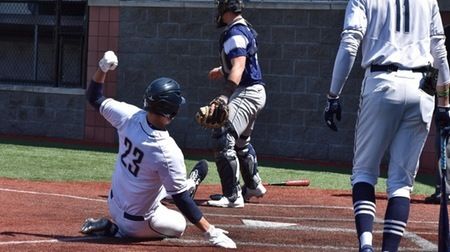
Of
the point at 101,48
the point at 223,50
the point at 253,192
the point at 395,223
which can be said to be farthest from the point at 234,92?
the point at 101,48

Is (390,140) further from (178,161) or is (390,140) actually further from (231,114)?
(231,114)

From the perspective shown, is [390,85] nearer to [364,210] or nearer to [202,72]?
[364,210]

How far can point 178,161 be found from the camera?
7047 millimetres

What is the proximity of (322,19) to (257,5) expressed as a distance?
3.98ft

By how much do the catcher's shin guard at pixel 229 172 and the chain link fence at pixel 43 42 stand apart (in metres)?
10.2

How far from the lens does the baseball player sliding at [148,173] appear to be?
23.0ft

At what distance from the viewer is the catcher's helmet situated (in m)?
7.04

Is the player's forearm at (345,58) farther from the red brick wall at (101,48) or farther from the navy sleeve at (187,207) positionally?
the red brick wall at (101,48)

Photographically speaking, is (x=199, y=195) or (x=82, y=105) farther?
(x=82, y=105)

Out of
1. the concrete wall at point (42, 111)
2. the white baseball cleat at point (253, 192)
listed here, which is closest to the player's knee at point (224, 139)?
the white baseball cleat at point (253, 192)

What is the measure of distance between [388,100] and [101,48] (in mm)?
13101

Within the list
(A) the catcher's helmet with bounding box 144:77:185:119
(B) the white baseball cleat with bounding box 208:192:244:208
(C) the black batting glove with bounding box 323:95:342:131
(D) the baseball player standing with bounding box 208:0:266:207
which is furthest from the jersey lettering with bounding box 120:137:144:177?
(B) the white baseball cleat with bounding box 208:192:244:208

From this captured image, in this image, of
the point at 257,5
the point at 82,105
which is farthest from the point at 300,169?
the point at 82,105

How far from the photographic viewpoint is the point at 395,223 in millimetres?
6359
